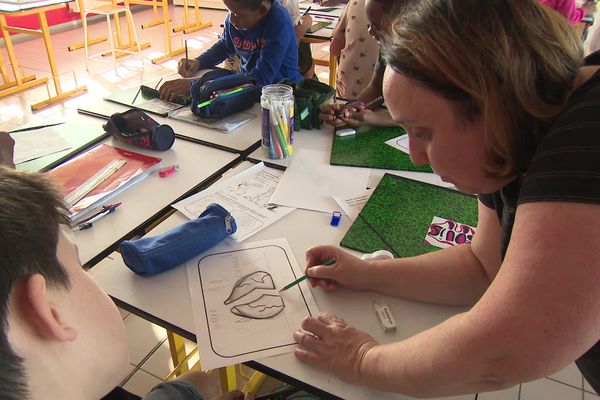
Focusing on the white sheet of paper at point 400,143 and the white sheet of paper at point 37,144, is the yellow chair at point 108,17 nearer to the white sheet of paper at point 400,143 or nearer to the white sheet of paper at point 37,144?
the white sheet of paper at point 37,144

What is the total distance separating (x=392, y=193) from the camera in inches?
51.6

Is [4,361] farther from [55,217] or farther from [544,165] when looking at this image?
[544,165]

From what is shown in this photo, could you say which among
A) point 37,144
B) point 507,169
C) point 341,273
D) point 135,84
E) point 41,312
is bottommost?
point 135,84

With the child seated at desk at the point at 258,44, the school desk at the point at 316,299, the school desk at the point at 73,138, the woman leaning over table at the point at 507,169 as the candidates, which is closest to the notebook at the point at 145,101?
the child seated at desk at the point at 258,44

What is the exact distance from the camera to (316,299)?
0.95m

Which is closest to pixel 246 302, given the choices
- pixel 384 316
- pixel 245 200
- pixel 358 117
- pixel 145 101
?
pixel 384 316

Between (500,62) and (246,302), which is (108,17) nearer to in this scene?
(246,302)

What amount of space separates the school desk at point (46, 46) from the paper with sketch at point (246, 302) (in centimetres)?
361

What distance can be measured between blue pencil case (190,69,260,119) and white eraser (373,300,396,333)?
1099 millimetres

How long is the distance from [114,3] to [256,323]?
5.45 m

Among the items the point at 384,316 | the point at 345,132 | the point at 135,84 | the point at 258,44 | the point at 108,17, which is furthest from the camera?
the point at 108,17

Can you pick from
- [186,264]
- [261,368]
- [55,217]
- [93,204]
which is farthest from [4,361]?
[93,204]

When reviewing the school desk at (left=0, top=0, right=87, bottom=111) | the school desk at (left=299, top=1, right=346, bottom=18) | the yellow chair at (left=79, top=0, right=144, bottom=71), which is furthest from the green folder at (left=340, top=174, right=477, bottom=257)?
the yellow chair at (left=79, top=0, right=144, bottom=71)

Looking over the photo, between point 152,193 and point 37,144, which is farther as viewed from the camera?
point 37,144
